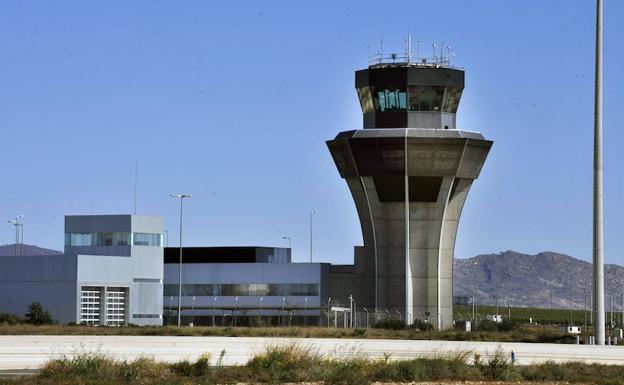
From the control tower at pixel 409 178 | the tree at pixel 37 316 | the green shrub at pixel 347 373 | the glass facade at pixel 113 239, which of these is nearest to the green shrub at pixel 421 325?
the control tower at pixel 409 178

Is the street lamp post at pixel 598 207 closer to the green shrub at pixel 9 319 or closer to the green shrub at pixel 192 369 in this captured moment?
the green shrub at pixel 192 369

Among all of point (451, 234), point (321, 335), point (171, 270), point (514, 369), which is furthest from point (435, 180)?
point (514, 369)

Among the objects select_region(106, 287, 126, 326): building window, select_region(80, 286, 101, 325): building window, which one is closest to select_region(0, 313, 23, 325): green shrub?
select_region(80, 286, 101, 325): building window

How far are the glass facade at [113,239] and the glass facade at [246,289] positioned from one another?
5246 millimetres

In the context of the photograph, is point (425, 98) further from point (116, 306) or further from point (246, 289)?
point (116, 306)

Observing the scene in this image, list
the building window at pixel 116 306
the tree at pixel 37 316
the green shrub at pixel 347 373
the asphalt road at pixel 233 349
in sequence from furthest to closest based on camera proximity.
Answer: the building window at pixel 116 306 < the tree at pixel 37 316 < the asphalt road at pixel 233 349 < the green shrub at pixel 347 373

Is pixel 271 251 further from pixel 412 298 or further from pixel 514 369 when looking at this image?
pixel 514 369

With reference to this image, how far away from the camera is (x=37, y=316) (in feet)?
320

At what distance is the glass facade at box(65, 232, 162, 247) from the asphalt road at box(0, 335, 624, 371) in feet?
145

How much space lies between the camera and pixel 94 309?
103875mm

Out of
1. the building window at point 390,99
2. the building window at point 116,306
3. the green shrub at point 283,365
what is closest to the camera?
the green shrub at point 283,365

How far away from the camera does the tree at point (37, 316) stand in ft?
317

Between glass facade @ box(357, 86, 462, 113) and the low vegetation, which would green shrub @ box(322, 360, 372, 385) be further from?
glass facade @ box(357, 86, 462, 113)

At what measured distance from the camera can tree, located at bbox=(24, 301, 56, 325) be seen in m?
96.5
